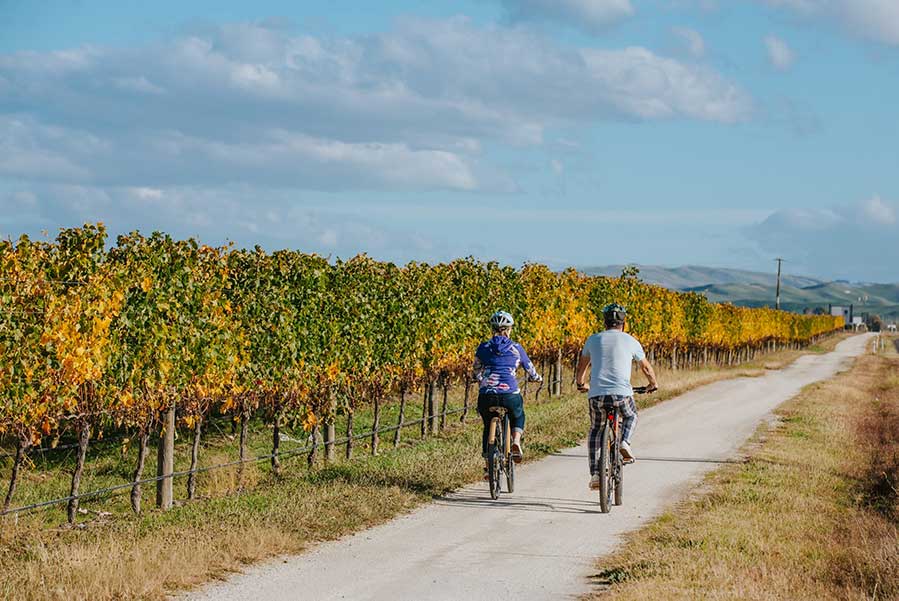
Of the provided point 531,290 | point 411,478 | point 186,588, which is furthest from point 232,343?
point 531,290

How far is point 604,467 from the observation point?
1189 cm

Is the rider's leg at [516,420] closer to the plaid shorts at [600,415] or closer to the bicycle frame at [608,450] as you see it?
the plaid shorts at [600,415]

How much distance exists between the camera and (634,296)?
41531 mm

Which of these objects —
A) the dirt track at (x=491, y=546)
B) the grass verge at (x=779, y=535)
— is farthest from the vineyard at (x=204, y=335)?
the grass verge at (x=779, y=535)

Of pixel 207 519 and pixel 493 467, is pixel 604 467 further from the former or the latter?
pixel 207 519

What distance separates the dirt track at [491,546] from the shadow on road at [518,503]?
1 cm

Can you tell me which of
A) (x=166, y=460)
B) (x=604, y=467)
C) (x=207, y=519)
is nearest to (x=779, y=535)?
(x=604, y=467)

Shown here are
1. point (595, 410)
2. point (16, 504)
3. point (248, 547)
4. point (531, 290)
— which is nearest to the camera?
point (248, 547)

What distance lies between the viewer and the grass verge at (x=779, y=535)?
8.50 meters

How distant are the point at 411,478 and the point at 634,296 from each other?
2921cm

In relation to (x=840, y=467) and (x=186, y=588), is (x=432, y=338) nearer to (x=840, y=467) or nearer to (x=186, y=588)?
(x=840, y=467)

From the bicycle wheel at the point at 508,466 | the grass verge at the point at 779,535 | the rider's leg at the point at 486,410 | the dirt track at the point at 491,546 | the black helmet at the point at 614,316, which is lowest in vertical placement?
the dirt track at the point at 491,546

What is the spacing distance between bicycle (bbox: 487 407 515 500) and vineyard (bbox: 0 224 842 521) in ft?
14.8

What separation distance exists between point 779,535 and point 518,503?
3.24m
